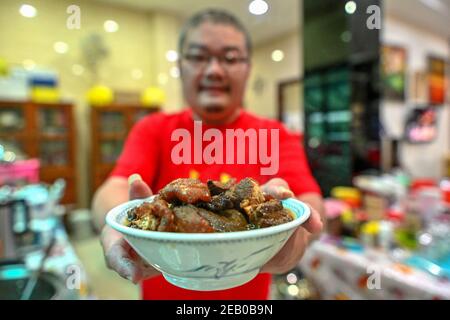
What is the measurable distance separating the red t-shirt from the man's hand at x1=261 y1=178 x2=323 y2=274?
1cm

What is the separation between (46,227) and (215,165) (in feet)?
3.95

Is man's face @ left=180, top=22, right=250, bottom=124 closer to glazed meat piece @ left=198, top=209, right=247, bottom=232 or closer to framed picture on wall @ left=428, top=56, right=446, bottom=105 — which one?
glazed meat piece @ left=198, top=209, right=247, bottom=232

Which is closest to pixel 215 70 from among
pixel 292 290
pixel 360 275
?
pixel 292 290

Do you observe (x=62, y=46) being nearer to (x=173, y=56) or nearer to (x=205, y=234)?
(x=173, y=56)

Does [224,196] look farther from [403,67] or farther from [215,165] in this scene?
[403,67]

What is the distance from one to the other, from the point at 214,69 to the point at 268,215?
22 centimetres

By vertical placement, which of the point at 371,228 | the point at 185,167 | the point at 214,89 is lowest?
the point at 371,228

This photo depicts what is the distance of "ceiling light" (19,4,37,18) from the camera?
1.34 feet

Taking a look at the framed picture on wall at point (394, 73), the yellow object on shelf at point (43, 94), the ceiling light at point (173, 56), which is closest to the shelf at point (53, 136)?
the yellow object on shelf at point (43, 94)

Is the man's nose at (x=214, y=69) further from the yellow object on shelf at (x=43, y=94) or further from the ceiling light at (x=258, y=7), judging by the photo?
the yellow object on shelf at (x=43, y=94)

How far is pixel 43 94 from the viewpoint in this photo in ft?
8.46

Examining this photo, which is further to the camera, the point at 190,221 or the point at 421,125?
the point at 421,125

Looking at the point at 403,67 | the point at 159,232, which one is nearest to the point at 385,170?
the point at 403,67

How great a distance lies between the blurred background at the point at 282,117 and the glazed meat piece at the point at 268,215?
26cm
